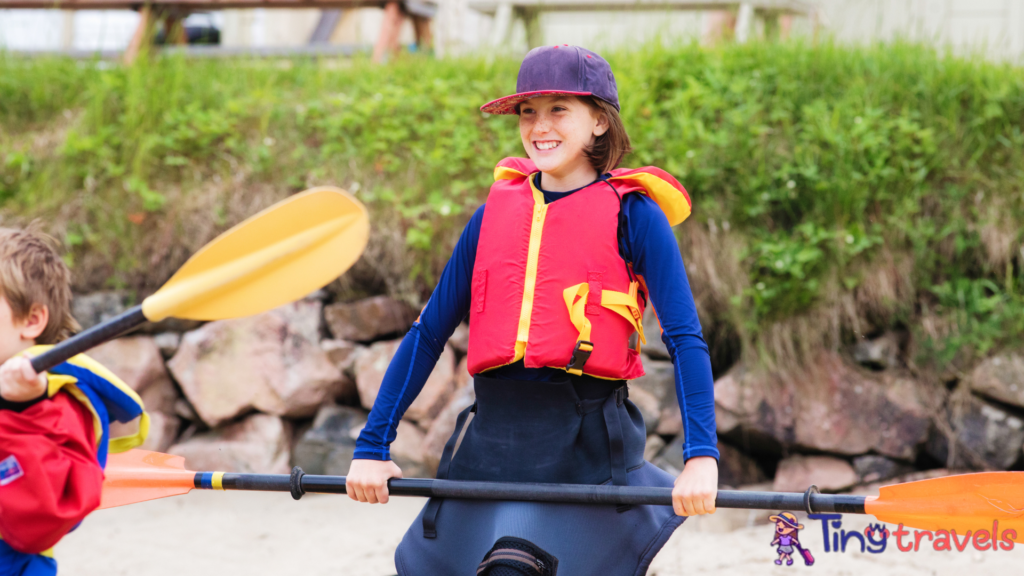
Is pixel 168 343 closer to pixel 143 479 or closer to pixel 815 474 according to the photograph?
pixel 143 479

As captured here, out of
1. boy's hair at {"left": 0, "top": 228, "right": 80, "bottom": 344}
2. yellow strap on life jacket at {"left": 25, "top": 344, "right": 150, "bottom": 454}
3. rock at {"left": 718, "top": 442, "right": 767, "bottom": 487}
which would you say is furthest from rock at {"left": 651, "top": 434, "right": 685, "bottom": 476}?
boy's hair at {"left": 0, "top": 228, "right": 80, "bottom": 344}

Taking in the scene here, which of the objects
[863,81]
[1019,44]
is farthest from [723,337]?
[1019,44]

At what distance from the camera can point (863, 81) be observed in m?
3.75

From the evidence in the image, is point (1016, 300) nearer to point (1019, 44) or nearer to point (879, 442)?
point (879, 442)

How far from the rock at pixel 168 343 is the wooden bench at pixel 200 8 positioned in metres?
1.77

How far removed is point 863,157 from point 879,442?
3.82 feet

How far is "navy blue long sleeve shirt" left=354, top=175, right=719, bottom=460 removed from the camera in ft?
5.28

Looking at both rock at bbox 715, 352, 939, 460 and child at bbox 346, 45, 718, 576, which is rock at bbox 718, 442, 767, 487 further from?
child at bbox 346, 45, 718, 576

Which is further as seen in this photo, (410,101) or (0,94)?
(0,94)

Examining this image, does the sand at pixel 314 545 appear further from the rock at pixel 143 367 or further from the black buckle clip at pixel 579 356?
the black buckle clip at pixel 579 356

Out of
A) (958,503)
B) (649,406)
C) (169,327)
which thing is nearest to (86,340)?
(958,503)

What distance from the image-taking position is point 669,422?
138 inches

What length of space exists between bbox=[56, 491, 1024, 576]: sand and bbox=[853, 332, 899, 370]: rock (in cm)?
63

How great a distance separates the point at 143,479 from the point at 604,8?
3929 mm
